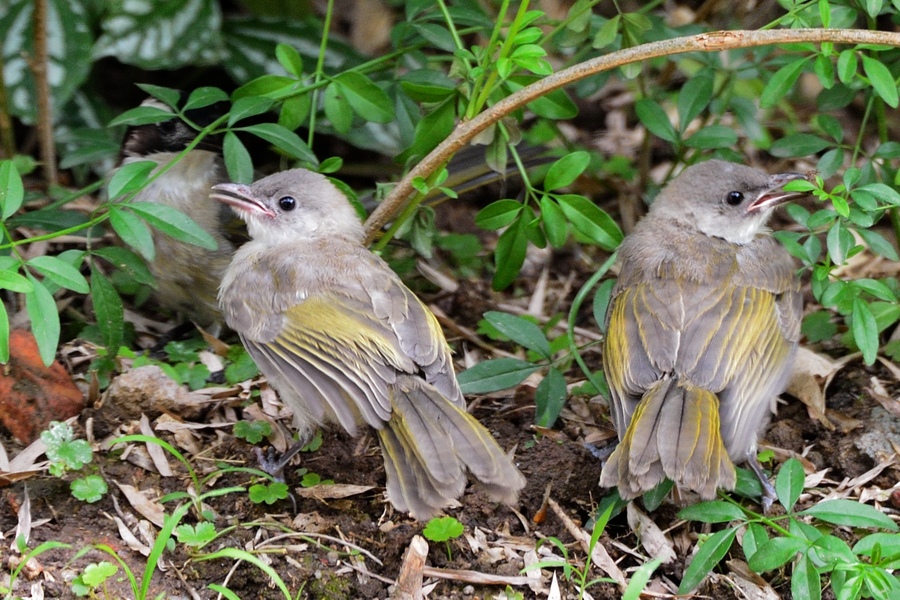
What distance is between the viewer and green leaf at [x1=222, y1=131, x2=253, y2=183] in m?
4.75

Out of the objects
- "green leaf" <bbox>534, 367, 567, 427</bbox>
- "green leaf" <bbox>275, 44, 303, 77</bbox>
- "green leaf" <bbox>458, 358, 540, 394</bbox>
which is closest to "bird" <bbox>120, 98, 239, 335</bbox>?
"green leaf" <bbox>275, 44, 303, 77</bbox>

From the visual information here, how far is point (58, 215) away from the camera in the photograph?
16.2 feet

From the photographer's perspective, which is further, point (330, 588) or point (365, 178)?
point (365, 178)

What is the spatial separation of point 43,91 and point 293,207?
178cm

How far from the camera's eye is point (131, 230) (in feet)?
13.3

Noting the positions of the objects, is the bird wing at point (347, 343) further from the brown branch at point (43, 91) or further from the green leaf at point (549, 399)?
the brown branch at point (43, 91)

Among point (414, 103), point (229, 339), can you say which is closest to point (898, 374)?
point (414, 103)

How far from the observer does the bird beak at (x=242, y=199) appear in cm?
491

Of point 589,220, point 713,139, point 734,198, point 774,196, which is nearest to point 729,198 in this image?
point 734,198

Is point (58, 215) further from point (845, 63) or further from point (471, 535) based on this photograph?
point (845, 63)

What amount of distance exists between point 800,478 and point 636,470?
635 mm

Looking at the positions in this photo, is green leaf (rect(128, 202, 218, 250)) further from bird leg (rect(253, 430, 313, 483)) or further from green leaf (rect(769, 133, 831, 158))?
green leaf (rect(769, 133, 831, 158))

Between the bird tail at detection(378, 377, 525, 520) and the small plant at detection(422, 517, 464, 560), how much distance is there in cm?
21

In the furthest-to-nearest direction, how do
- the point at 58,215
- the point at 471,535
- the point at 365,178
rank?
the point at 365,178 < the point at 58,215 < the point at 471,535
